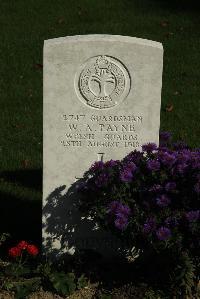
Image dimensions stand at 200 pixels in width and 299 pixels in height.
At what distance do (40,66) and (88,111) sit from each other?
5.18 m

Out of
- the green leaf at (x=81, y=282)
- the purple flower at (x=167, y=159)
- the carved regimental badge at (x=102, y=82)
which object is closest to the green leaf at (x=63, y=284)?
the green leaf at (x=81, y=282)

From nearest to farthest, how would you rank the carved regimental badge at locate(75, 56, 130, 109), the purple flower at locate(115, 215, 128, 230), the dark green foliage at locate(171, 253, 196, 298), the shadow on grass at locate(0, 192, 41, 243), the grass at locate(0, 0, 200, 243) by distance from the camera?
the dark green foliage at locate(171, 253, 196, 298)
the purple flower at locate(115, 215, 128, 230)
the carved regimental badge at locate(75, 56, 130, 109)
the shadow on grass at locate(0, 192, 41, 243)
the grass at locate(0, 0, 200, 243)

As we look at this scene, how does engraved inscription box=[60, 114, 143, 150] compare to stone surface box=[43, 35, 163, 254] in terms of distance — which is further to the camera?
engraved inscription box=[60, 114, 143, 150]

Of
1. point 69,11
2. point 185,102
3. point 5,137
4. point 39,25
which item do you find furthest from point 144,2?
point 5,137

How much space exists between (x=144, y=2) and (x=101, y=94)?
8.80 meters

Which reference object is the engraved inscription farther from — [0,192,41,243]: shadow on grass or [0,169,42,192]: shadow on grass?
[0,169,42,192]: shadow on grass

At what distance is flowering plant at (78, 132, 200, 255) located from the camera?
5.10 metres

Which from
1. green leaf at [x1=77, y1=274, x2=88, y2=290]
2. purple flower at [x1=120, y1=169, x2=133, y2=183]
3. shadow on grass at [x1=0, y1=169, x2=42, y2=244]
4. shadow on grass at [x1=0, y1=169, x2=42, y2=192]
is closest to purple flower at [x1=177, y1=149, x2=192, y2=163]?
purple flower at [x1=120, y1=169, x2=133, y2=183]

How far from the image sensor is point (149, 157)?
557 cm

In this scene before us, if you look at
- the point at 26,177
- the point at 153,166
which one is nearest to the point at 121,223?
the point at 153,166

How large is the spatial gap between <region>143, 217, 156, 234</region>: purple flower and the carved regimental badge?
1.04 metres

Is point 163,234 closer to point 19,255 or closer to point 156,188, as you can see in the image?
point 156,188

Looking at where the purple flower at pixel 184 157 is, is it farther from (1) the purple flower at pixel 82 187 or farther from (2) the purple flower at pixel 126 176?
(1) the purple flower at pixel 82 187

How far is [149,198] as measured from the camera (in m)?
5.36
